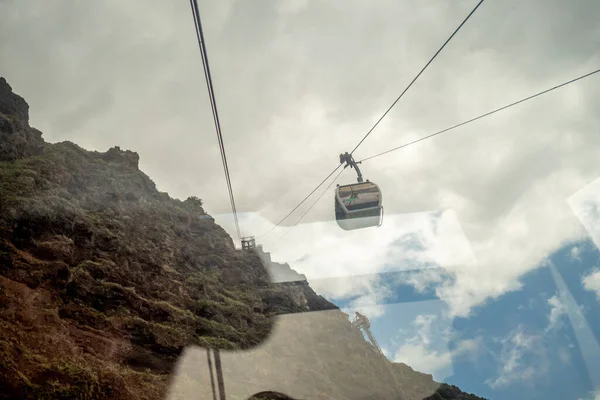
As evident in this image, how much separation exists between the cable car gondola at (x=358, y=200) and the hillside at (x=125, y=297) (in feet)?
34.4

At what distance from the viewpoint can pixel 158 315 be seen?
18.1 meters

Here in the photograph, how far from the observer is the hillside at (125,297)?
11.8 meters

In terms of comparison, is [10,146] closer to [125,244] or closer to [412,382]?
[125,244]

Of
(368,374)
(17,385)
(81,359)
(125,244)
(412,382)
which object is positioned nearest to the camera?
(17,385)

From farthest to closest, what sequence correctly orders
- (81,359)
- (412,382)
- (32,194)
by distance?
(412,382), (32,194), (81,359)

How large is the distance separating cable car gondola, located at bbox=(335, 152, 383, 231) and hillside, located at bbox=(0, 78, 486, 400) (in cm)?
1049

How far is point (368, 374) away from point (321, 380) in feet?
21.4

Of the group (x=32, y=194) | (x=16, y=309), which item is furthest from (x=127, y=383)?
(x=32, y=194)

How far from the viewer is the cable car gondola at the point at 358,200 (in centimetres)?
1539

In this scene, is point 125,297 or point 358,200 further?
point 125,297

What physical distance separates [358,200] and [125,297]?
13255mm

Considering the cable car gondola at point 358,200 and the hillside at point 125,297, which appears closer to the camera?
the hillside at point 125,297

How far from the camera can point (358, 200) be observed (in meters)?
15.5

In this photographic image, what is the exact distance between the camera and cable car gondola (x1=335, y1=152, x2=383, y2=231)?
50.5 feet
